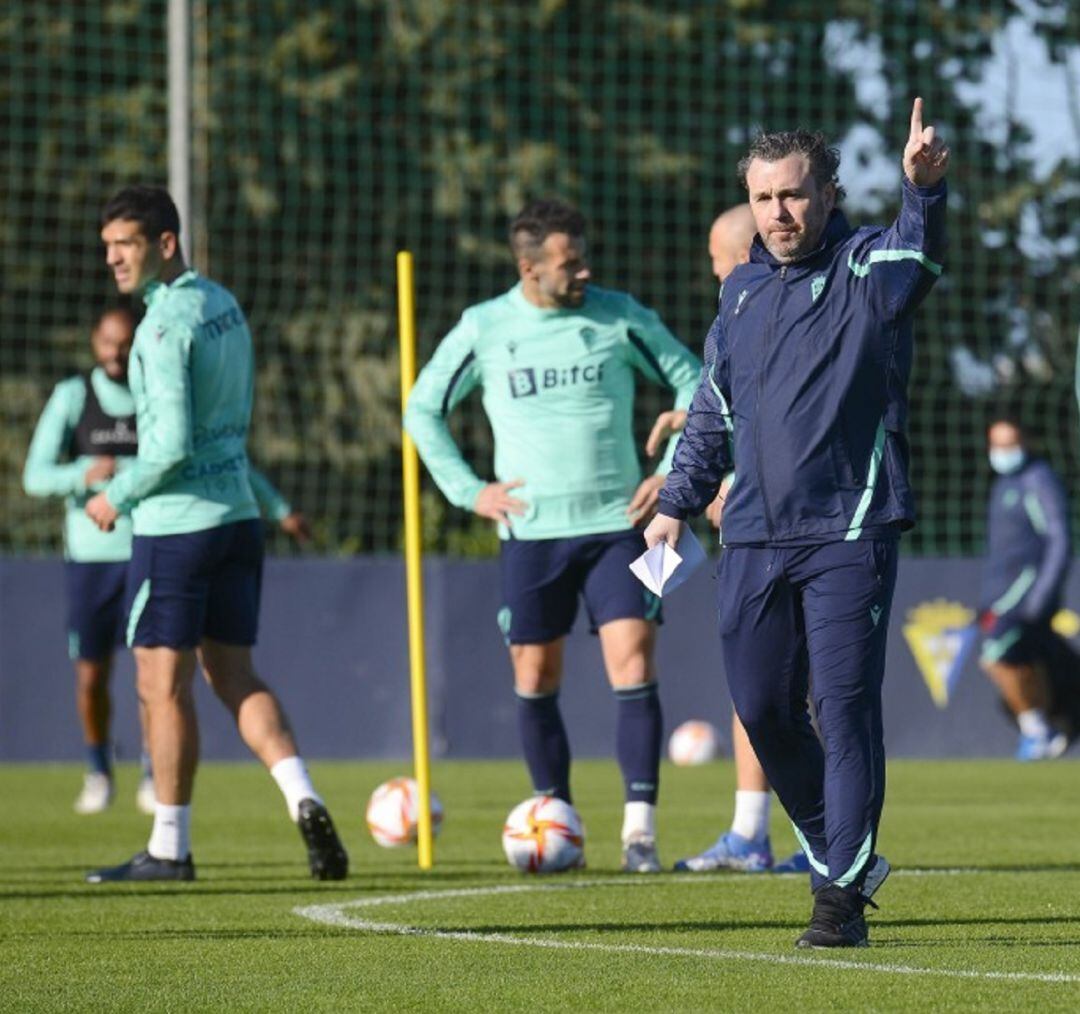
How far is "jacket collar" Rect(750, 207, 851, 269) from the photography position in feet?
20.8

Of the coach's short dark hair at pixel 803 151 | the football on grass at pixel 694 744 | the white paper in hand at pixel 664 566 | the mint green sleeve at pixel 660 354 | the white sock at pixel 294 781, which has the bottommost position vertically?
the football on grass at pixel 694 744

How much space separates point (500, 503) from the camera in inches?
364

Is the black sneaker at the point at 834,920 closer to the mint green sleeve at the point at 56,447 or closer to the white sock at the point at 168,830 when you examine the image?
the white sock at the point at 168,830

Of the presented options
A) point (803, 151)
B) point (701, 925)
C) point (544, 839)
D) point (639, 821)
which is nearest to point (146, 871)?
point (544, 839)

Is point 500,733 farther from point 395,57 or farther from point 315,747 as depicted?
point 395,57

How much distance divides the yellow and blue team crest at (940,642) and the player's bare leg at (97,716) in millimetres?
6437

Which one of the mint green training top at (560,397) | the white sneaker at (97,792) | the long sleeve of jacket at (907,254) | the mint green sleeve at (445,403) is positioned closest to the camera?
the long sleeve of jacket at (907,254)

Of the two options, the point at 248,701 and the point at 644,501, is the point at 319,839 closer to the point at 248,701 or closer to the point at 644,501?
the point at 248,701

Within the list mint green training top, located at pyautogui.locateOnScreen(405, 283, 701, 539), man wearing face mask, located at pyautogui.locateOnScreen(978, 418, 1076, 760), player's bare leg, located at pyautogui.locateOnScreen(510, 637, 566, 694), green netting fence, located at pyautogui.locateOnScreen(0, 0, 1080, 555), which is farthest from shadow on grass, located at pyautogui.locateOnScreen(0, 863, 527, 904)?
green netting fence, located at pyautogui.locateOnScreen(0, 0, 1080, 555)

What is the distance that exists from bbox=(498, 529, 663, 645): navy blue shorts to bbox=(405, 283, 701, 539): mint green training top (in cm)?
5

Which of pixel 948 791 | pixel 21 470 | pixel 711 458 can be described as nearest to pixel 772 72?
pixel 21 470

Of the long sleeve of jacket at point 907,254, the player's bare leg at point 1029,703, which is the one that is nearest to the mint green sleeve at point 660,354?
the long sleeve of jacket at point 907,254

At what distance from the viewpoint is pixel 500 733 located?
17.4 metres

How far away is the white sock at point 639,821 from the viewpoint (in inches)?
355
